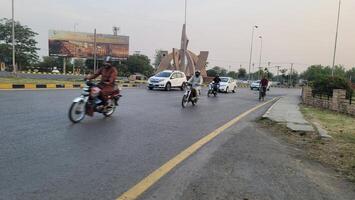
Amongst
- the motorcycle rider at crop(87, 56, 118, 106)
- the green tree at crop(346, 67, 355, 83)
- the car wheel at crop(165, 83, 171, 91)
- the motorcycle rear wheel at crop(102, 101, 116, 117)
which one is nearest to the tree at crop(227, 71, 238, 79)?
the green tree at crop(346, 67, 355, 83)

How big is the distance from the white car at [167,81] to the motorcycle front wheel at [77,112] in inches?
803

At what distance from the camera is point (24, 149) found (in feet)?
20.7

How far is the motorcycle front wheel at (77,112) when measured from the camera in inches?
381

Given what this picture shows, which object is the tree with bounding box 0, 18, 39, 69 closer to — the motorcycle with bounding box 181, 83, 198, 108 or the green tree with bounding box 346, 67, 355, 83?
the motorcycle with bounding box 181, 83, 198, 108

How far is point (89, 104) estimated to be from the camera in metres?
10.4

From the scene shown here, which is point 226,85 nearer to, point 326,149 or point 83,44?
point 326,149

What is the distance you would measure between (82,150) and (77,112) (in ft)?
11.9

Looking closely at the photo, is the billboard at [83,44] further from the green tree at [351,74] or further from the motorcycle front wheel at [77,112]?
the green tree at [351,74]

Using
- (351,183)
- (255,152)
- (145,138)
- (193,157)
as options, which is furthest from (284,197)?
(145,138)

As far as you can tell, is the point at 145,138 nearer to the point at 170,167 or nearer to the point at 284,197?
the point at 170,167

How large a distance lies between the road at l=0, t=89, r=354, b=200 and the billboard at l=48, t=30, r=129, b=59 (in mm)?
63854

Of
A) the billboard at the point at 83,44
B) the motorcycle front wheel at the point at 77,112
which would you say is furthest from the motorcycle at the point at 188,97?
the billboard at the point at 83,44

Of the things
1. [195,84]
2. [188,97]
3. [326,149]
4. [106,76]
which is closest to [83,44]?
[195,84]

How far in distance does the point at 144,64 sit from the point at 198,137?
10206 cm
